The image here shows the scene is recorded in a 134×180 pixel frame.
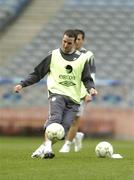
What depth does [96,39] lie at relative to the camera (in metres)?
32.6

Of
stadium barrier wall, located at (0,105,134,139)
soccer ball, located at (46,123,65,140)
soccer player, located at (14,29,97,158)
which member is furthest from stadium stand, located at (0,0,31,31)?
soccer ball, located at (46,123,65,140)

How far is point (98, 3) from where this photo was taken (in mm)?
33750

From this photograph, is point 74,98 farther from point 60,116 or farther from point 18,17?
point 18,17

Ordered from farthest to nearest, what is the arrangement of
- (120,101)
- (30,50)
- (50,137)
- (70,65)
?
(30,50) → (120,101) → (70,65) → (50,137)

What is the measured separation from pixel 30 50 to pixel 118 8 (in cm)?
438

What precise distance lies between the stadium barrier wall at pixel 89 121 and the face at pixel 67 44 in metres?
14.9

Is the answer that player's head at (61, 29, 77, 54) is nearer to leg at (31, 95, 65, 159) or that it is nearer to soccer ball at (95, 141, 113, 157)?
leg at (31, 95, 65, 159)

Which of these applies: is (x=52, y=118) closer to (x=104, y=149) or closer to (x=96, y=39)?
(x=104, y=149)

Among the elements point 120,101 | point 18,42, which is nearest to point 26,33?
point 18,42

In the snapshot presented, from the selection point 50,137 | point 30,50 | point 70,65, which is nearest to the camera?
point 50,137

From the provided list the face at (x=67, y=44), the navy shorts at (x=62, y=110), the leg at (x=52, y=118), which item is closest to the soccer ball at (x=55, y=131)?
the leg at (x=52, y=118)

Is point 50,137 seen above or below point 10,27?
below

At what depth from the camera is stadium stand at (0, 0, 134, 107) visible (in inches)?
1211

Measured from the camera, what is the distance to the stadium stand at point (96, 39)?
3077 cm
